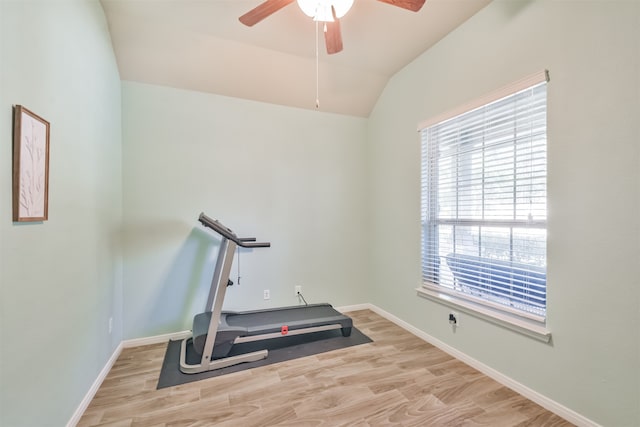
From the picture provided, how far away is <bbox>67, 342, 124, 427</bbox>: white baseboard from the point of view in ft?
5.38

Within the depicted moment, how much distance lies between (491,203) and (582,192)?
0.57 metres

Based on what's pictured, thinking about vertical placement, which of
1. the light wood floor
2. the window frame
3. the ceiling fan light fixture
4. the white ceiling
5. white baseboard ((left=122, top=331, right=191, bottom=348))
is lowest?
the light wood floor

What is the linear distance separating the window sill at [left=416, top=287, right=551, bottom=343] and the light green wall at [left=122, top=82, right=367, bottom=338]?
124 centimetres

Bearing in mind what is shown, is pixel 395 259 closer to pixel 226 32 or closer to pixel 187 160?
pixel 187 160

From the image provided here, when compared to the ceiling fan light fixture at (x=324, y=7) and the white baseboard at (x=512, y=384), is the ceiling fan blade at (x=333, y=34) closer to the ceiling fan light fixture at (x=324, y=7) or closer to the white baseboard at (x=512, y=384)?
the ceiling fan light fixture at (x=324, y=7)

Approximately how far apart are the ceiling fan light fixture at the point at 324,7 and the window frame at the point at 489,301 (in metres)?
1.33

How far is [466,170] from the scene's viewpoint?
2.38 metres

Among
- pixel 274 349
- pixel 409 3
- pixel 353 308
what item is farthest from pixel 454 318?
pixel 409 3

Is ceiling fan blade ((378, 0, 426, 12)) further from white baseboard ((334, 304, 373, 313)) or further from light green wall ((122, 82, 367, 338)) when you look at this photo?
white baseboard ((334, 304, 373, 313))

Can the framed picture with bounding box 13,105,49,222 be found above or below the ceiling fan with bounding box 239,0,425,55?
below

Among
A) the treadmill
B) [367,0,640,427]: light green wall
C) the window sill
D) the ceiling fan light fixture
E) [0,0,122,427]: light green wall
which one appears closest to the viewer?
[0,0,122,427]: light green wall

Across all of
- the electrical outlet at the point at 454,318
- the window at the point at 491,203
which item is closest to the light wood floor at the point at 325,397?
the electrical outlet at the point at 454,318

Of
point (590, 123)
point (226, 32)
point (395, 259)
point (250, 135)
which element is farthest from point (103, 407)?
point (590, 123)

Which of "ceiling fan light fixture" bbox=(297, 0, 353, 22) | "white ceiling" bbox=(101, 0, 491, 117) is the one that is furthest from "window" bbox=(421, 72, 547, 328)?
"ceiling fan light fixture" bbox=(297, 0, 353, 22)
